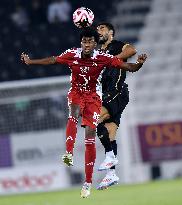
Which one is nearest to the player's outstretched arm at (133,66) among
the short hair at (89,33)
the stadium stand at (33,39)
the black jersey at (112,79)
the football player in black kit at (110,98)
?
the short hair at (89,33)

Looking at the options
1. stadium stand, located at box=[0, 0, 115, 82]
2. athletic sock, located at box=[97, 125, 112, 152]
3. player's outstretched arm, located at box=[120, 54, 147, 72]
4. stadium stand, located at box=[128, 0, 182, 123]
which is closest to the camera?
player's outstretched arm, located at box=[120, 54, 147, 72]

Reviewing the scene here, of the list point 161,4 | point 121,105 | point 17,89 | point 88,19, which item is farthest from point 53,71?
point 88,19

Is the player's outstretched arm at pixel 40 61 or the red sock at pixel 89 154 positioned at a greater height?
the player's outstretched arm at pixel 40 61

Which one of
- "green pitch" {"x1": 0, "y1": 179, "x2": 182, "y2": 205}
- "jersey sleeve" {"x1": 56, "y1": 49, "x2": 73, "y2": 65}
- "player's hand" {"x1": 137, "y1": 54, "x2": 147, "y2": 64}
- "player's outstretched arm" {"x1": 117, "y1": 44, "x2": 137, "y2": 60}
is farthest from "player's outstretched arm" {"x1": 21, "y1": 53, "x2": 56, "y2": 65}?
"green pitch" {"x1": 0, "y1": 179, "x2": 182, "y2": 205}

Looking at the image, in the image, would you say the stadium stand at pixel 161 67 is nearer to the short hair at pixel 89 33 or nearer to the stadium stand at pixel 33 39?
the stadium stand at pixel 33 39

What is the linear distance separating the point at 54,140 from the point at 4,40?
12.3ft

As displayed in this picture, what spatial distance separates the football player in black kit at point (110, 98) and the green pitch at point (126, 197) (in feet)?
3.62

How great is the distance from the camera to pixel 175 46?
23219 millimetres

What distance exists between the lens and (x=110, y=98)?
489 inches

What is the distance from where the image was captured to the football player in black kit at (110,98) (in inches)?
472

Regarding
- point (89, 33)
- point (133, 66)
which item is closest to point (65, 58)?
point (89, 33)

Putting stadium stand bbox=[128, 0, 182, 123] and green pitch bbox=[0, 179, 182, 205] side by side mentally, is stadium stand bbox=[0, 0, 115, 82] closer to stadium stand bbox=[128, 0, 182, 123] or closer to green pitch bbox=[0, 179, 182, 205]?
stadium stand bbox=[128, 0, 182, 123]

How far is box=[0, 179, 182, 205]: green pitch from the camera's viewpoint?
13438mm

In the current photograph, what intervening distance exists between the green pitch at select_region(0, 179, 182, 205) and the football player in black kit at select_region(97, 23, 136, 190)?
1104 millimetres
